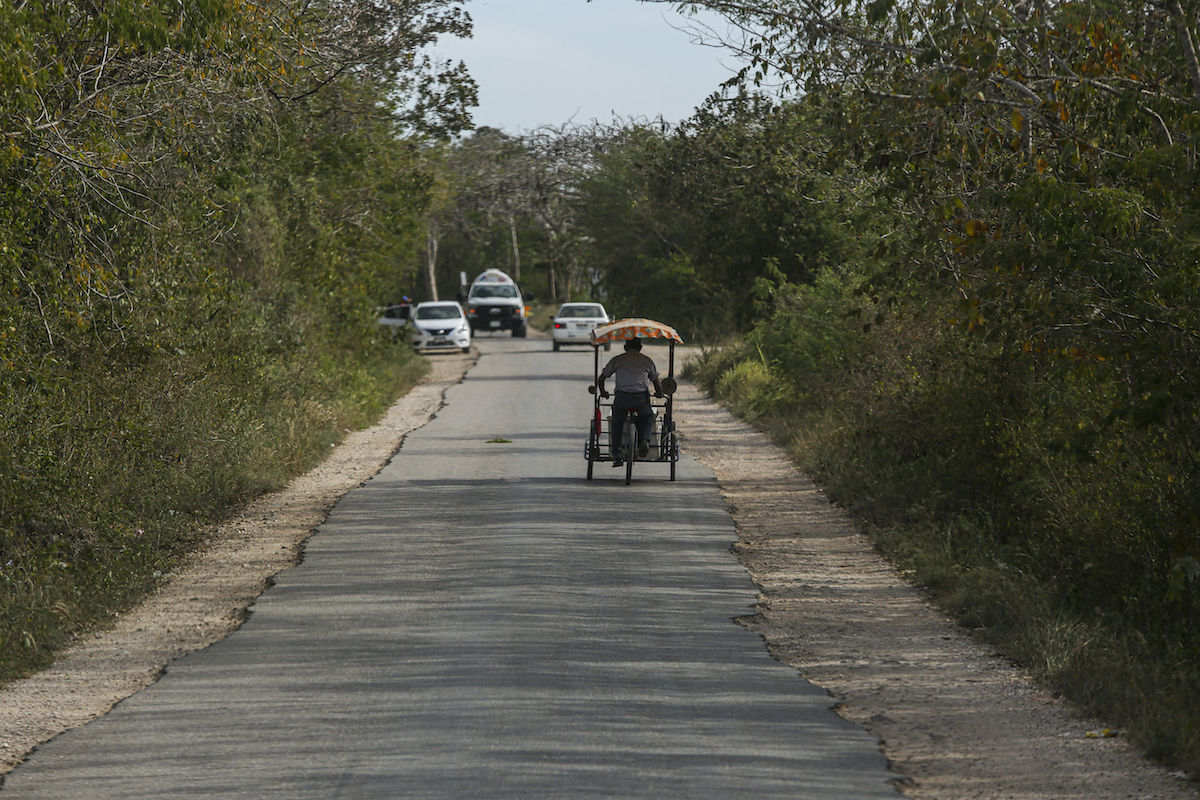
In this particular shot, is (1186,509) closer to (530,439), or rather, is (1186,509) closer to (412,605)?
(412,605)

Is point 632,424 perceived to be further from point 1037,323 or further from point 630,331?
point 1037,323

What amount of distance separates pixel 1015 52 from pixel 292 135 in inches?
582

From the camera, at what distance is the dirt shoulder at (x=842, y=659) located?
584cm

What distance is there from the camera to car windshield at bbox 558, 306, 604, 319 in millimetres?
41625

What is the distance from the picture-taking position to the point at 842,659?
7.83 meters

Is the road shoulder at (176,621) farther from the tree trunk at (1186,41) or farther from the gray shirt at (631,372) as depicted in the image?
the tree trunk at (1186,41)

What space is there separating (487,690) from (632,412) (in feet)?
27.0

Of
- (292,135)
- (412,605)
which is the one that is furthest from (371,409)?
(412,605)

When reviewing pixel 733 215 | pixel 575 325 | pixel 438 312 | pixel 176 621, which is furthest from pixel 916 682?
pixel 438 312

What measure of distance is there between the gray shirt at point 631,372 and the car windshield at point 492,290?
36.9 meters

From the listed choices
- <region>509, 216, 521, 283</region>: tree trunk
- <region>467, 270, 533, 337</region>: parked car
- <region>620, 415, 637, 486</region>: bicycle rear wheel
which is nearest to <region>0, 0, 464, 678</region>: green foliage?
<region>620, 415, 637, 486</region>: bicycle rear wheel

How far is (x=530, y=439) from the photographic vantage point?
19719mm

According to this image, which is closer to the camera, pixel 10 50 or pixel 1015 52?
pixel 10 50

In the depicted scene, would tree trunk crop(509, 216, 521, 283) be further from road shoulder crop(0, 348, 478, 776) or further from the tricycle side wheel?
the tricycle side wheel
